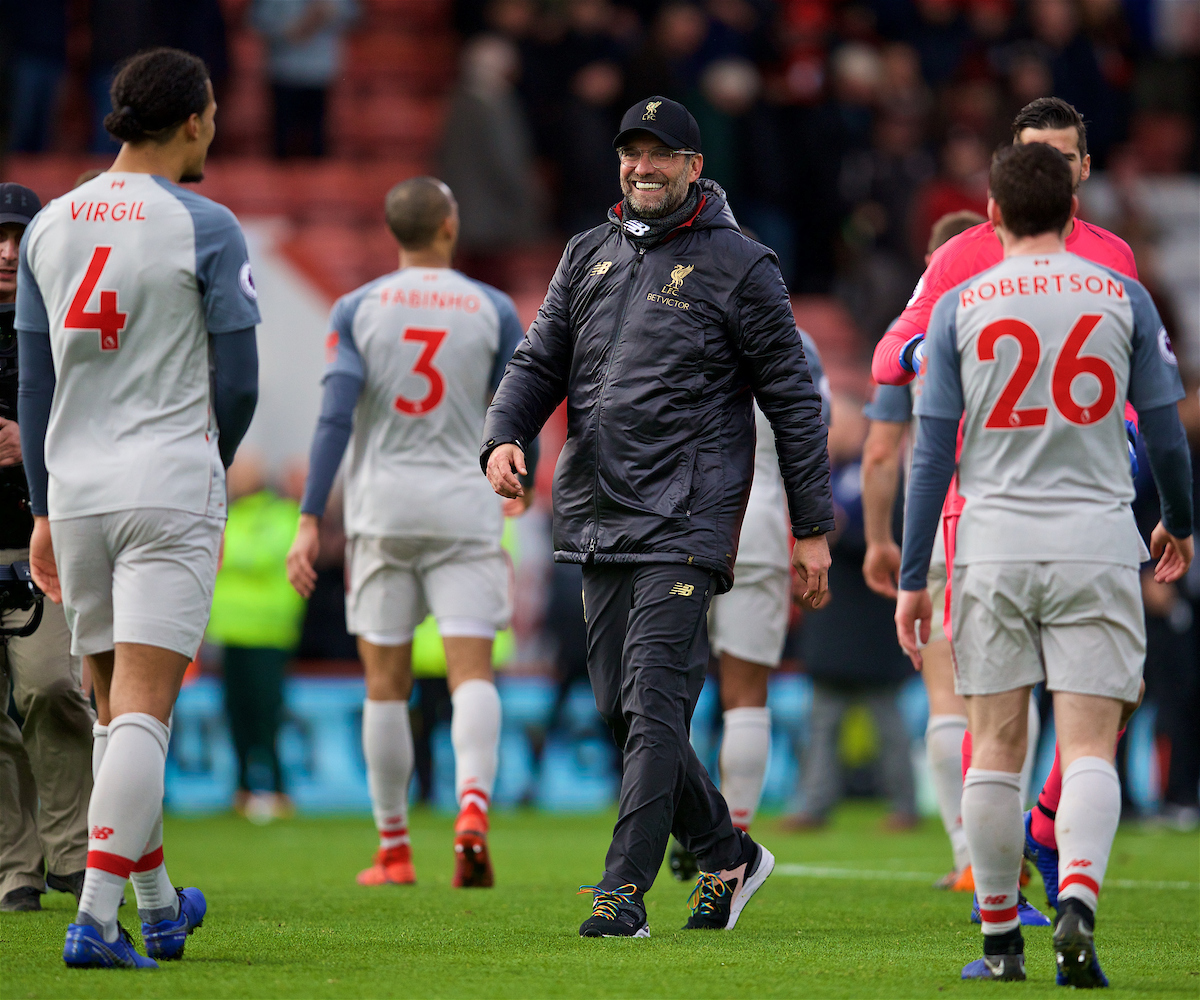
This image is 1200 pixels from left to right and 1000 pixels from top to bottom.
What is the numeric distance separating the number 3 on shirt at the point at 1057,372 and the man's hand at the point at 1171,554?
0.59 metres

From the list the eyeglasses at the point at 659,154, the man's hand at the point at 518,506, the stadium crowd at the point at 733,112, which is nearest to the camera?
the eyeglasses at the point at 659,154

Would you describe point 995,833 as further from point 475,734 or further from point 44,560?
point 475,734

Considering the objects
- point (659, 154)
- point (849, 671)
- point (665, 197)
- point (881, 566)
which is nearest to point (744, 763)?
point (881, 566)

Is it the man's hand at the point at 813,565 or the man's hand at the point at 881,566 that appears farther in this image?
the man's hand at the point at 881,566

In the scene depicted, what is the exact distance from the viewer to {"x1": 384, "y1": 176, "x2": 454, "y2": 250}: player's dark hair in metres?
7.98

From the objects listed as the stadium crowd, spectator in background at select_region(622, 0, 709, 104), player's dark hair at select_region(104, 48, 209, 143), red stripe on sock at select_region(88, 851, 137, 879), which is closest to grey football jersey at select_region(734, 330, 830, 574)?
player's dark hair at select_region(104, 48, 209, 143)

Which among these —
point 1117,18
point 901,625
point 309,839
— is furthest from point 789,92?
point 901,625

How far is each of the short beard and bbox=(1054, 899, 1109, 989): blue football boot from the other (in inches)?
102

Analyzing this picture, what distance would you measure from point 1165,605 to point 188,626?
9.03 metres

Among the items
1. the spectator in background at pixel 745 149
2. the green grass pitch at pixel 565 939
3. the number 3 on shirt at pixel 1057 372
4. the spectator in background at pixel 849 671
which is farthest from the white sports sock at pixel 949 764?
the spectator in background at pixel 745 149

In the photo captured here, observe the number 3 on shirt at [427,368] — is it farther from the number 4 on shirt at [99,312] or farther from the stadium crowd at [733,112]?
the stadium crowd at [733,112]

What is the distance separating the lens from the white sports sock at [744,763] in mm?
7977

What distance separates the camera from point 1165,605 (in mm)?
12586

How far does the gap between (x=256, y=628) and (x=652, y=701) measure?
8306 mm
